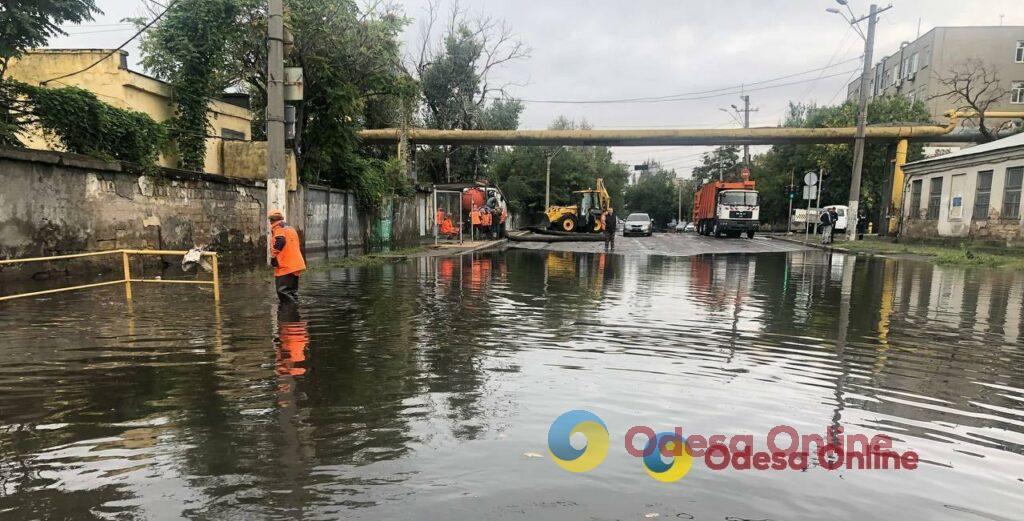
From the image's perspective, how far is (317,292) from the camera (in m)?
11.2

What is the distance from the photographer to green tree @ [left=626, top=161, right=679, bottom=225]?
343 ft

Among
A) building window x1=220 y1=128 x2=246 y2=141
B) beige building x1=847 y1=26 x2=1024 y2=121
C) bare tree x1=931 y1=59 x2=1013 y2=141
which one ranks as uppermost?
beige building x1=847 y1=26 x2=1024 y2=121

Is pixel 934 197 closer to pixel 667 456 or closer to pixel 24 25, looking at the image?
pixel 667 456

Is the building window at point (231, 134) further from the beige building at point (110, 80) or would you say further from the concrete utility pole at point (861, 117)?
the concrete utility pole at point (861, 117)

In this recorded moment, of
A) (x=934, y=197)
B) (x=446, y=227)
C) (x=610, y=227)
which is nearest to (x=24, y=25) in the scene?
(x=446, y=227)

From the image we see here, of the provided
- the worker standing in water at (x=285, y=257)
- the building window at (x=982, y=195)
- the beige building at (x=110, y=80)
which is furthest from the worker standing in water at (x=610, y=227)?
the worker standing in water at (x=285, y=257)

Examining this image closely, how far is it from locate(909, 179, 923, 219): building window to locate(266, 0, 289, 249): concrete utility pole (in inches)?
1208

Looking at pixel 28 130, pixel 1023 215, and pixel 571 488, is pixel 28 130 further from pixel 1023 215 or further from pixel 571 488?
pixel 1023 215

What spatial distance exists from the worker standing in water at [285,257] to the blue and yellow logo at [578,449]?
20.0 ft

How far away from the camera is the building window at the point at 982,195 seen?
2486cm

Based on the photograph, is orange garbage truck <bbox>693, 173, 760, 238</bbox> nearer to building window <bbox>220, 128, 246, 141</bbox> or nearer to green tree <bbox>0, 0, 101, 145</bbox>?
building window <bbox>220, 128, 246, 141</bbox>

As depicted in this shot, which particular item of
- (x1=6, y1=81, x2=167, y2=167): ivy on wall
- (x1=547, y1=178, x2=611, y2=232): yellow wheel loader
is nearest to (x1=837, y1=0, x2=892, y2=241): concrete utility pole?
(x1=547, y1=178, x2=611, y2=232): yellow wheel loader

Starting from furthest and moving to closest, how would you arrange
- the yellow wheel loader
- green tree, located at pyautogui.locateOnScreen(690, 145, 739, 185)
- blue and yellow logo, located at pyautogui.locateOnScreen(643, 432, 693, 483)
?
green tree, located at pyautogui.locateOnScreen(690, 145, 739, 185) < the yellow wheel loader < blue and yellow logo, located at pyautogui.locateOnScreen(643, 432, 693, 483)

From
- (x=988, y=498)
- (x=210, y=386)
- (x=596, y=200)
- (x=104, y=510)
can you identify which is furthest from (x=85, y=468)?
(x=596, y=200)
